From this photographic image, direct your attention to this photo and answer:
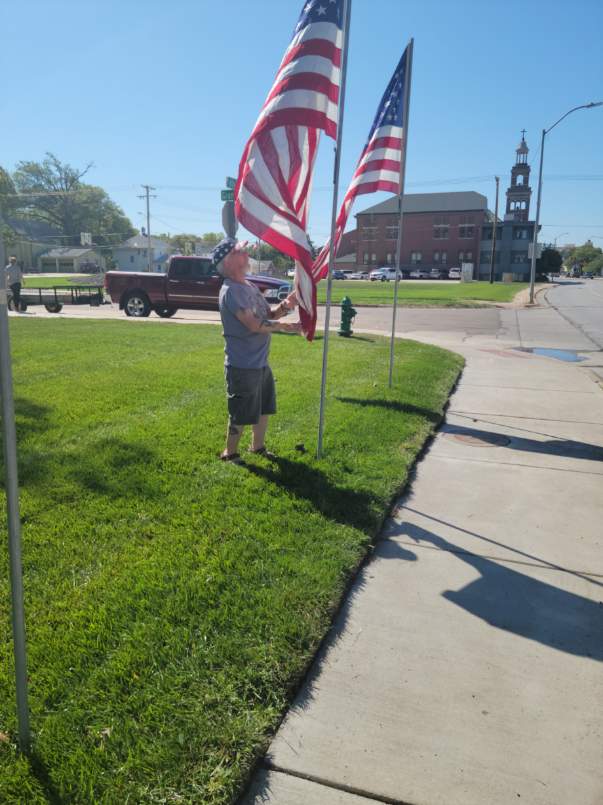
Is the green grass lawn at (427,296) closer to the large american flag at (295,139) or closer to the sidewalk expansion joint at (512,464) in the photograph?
the sidewalk expansion joint at (512,464)

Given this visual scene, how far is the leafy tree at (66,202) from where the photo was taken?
110 m

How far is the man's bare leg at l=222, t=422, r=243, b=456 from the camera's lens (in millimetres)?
4980

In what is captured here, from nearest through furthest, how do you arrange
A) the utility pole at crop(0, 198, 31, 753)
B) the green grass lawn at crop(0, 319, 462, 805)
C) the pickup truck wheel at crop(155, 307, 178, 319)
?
1. the utility pole at crop(0, 198, 31, 753)
2. the green grass lawn at crop(0, 319, 462, 805)
3. the pickup truck wheel at crop(155, 307, 178, 319)

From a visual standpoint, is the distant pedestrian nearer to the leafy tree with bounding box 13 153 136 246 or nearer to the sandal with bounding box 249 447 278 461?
the sandal with bounding box 249 447 278 461

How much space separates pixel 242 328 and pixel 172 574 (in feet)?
6.90

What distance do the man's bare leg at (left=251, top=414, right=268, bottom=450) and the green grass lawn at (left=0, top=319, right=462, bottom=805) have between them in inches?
5.8

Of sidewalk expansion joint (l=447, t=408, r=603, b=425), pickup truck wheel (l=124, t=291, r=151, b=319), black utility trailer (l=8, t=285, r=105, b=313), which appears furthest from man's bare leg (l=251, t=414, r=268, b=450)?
black utility trailer (l=8, t=285, r=105, b=313)

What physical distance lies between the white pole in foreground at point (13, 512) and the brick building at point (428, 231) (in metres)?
96.6

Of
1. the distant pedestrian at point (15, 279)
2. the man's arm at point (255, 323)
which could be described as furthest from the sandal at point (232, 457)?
the distant pedestrian at point (15, 279)

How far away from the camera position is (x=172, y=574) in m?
3.25

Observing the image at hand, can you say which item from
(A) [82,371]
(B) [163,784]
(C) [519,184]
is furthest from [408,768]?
(C) [519,184]

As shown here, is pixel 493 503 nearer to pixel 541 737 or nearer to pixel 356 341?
pixel 541 737

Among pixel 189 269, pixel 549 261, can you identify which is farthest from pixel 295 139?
pixel 549 261

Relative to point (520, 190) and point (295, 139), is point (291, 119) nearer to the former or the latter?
point (295, 139)
